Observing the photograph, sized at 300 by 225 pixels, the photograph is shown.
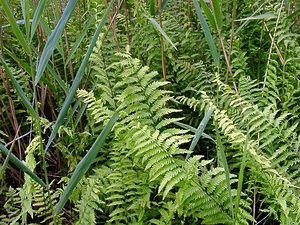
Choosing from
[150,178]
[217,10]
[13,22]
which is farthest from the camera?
[150,178]

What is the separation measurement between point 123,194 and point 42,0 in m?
0.66

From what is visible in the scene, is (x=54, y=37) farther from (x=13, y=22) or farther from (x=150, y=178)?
(x=150, y=178)

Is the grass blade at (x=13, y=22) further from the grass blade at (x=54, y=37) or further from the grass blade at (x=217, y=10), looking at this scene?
the grass blade at (x=217, y=10)

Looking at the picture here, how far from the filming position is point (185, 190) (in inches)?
49.5

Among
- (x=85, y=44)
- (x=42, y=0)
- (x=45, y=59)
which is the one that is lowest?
(x=85, y=44)

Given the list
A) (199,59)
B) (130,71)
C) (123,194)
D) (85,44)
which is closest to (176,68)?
(199,59)

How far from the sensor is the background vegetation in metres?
1.15

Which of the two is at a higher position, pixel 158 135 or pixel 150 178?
pixel 158 135

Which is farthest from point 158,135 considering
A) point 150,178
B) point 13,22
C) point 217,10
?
point 13,22

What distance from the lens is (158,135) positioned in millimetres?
1350

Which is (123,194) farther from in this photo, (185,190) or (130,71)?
(130,71)

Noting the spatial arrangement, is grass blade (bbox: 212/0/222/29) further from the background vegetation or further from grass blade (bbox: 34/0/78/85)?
grass blade (bbox: 34/0/78/85)

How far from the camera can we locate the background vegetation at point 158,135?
115 cm

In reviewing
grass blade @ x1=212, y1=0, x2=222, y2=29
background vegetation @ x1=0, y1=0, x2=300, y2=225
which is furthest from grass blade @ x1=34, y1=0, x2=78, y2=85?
grass blade @ x1=212, y1=0, x2=222, y2=29
